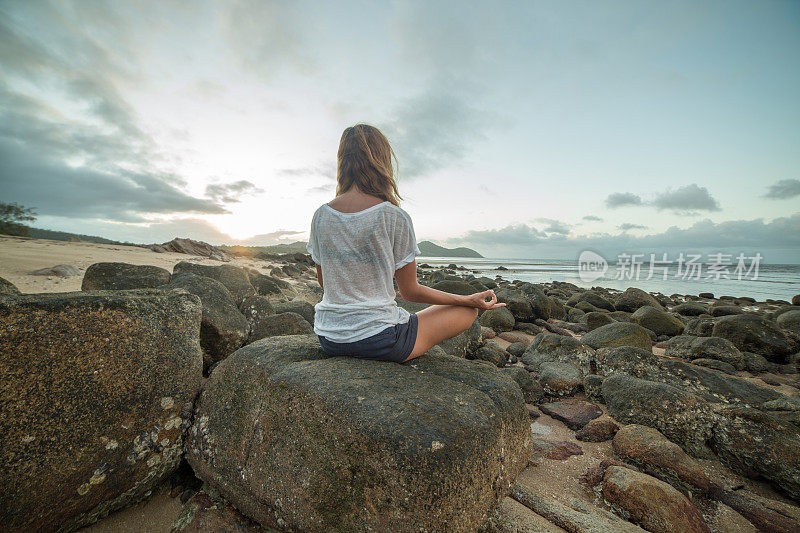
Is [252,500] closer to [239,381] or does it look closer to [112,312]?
[239,381]

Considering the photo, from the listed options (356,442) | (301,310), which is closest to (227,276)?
(301,310)

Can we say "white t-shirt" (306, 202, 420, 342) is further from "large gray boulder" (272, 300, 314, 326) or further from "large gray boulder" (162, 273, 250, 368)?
"large gray boulder" (272, 300, 314, 326)

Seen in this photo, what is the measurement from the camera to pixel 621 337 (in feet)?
18.3

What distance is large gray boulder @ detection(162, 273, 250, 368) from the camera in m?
3.22

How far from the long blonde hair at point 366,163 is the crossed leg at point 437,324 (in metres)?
0.92

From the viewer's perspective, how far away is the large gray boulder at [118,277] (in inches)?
151

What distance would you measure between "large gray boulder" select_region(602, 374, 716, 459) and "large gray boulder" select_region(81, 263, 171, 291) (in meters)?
5.43

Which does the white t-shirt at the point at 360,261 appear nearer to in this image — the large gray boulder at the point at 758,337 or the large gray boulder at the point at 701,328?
the large gray boulder at the point at 758,337

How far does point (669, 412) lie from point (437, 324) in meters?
→ 2.46

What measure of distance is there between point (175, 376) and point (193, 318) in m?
0.43

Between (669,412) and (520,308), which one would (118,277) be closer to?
(669,412)

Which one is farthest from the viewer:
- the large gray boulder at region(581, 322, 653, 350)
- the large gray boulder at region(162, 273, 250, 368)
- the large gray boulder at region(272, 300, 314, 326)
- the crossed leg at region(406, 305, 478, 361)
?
the large gray boulder at region(581, 322, 653, 350)

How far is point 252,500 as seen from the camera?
184 cm

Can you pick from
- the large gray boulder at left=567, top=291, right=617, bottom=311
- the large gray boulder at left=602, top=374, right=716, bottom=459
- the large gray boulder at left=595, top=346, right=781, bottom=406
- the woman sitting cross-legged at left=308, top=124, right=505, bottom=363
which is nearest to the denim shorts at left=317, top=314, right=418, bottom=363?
the woman sitting cross-legged at left=308, top=124, right=505, bottom=363
